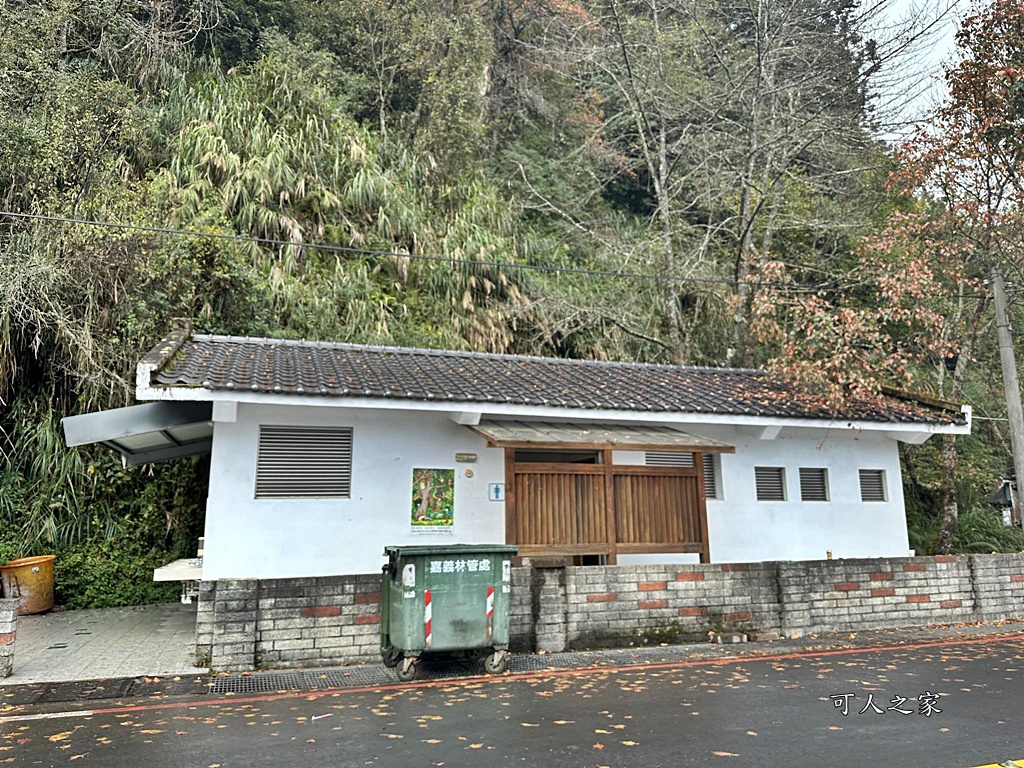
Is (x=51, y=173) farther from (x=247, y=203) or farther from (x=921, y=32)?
(x=921, y=32)

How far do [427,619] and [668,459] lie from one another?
5.56 metres

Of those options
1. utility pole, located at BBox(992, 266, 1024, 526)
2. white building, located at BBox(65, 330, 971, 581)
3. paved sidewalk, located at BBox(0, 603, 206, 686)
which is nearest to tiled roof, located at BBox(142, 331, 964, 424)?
white building, located at BBox(65, 330, 971, 581)

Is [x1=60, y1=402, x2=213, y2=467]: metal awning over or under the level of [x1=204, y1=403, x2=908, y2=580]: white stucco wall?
over

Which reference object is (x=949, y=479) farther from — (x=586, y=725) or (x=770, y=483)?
(x=586, y=725)

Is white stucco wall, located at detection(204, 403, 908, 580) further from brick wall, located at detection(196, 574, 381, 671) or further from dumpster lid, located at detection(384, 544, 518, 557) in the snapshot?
dumpster lid, located at detection(384, 544, 518, 557)

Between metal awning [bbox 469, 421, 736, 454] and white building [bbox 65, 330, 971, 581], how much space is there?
1.6 inches

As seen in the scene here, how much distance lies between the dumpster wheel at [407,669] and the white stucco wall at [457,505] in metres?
2.46

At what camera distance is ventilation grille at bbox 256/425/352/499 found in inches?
→ 377

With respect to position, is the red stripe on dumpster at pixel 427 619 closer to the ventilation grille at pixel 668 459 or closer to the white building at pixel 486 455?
the white building at pixel 486 455

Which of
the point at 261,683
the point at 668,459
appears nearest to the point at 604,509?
the point at 668,459

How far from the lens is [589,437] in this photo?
994cm

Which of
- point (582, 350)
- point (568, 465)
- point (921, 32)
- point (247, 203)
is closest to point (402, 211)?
point (247, 203)

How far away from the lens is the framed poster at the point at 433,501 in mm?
10211

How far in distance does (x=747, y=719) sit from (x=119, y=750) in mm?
4544
